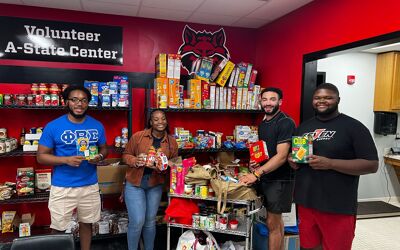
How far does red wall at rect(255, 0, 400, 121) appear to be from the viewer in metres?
2.35

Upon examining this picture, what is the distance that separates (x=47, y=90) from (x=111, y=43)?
0.97 meters

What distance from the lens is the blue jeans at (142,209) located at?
2680 mm

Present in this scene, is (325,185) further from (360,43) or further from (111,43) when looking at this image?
(111,43)

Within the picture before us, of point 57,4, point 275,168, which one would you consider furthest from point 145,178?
point 57,4

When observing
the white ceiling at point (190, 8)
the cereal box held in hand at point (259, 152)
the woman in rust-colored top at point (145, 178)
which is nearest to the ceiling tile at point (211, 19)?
the white ceiling at point (190, 8)

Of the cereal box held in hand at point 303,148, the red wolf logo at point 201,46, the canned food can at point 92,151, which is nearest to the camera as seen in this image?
the cereal box held in hand at point 303,148

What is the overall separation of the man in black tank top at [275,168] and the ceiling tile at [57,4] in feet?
7.45

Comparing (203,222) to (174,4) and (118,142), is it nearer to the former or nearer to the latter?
(118,142)

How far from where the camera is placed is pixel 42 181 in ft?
10.6

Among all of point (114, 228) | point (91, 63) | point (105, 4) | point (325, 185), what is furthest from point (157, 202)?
point (105, 4)

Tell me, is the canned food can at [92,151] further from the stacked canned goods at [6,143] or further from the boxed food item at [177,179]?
the stacked canned goods at [6,143]

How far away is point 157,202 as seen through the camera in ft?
9.18

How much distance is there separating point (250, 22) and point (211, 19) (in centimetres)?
53

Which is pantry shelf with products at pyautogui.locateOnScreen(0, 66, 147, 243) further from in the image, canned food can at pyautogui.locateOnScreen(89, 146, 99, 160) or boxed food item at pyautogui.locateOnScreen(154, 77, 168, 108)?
canned food can at pyautogui.locateOnScreen(89, 146, 99, 160)
